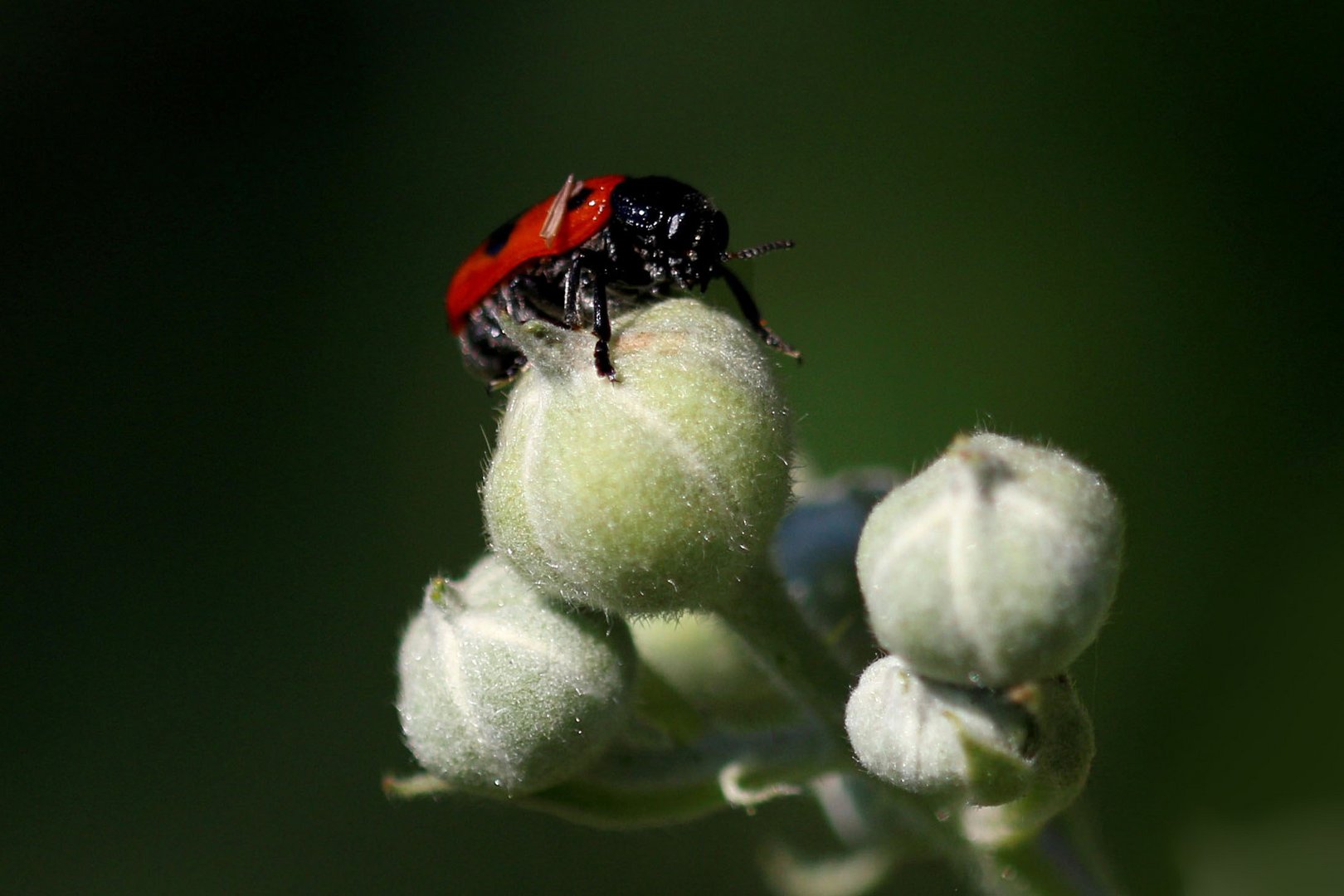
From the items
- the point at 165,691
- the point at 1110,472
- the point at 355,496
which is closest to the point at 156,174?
the point at 355,496

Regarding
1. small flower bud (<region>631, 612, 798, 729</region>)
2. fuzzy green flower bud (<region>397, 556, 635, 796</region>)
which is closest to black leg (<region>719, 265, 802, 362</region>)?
small flower bud (<region>631, 612, 798, 729</region>)

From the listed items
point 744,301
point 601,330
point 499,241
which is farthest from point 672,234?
point 601,330

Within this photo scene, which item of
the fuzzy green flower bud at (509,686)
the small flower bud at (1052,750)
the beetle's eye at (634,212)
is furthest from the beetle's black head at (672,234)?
the small flower bud at (1052,750)

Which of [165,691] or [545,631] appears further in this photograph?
[165,691]

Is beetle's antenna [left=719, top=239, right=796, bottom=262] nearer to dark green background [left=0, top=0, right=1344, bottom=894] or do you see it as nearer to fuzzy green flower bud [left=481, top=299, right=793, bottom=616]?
fuzzy green flower bud [left=481, top=299, right=793, bottom=616]

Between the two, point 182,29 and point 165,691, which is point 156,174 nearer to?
point 182,29

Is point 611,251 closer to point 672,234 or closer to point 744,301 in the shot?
point 672,234
